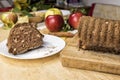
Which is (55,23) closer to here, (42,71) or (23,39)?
(23,39)

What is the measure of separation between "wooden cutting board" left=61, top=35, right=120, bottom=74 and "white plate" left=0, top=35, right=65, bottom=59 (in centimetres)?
8

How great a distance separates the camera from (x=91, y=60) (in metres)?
0.78

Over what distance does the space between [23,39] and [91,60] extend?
28cm

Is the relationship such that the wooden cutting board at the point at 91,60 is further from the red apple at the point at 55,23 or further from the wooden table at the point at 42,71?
the red apple at the point at 55,23

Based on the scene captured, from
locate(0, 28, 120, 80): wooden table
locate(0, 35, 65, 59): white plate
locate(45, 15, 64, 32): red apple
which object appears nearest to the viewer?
locate(0, 28, 120, 80): wooden table

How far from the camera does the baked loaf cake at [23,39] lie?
873mm

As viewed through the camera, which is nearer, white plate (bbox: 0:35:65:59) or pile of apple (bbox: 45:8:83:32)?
white plate (bbox: 0:35:65:59)

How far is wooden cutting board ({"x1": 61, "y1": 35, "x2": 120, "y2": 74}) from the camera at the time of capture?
29.9 inches

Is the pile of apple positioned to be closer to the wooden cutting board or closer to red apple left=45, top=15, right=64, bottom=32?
red apple left=45, top=15, right=64, bottom=32

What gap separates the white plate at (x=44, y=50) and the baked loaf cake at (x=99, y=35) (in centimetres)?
12

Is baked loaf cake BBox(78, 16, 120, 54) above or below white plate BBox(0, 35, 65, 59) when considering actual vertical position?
above

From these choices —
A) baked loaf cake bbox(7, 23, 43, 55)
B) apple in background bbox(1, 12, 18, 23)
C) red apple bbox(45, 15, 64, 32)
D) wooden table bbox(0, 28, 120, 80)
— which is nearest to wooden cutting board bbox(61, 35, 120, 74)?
wooden table bbox(0, 28, 120, 80)

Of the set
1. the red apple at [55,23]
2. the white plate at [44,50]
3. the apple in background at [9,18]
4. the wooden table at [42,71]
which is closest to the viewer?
the wooden table at [42,71]

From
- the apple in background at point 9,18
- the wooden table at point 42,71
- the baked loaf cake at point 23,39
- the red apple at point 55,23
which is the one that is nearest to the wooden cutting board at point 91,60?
Result: the wooden table at point 42,71
